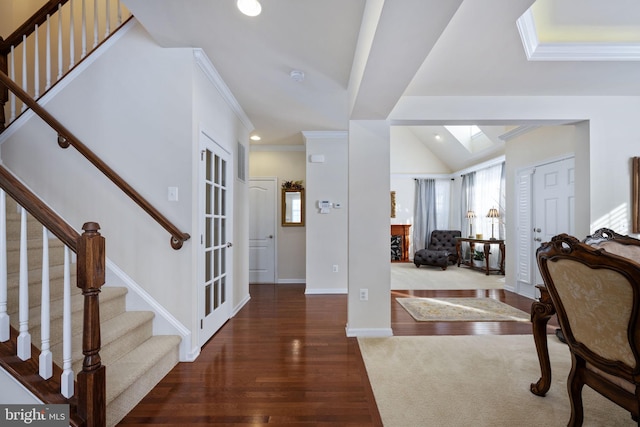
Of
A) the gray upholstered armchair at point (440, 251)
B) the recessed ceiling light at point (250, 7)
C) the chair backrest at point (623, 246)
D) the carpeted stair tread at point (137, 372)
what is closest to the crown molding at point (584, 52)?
the chair backrest at point (623, 246)

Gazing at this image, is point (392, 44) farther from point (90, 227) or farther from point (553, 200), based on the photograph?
point (553, 200)

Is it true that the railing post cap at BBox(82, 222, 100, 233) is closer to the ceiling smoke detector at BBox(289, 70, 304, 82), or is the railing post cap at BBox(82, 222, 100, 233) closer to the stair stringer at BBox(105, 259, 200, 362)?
the stair stringer at BBox(105, 259, 200, 362)

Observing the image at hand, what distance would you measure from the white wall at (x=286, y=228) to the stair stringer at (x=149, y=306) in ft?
10.4

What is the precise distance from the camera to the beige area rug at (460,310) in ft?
11.5

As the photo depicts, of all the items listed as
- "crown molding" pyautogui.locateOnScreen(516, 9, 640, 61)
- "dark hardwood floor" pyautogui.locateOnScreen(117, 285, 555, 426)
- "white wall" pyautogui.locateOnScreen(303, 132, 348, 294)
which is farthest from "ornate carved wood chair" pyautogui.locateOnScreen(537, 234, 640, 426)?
"white wall" pyautogui.locateOnScreen(303, 132, 348, 294)

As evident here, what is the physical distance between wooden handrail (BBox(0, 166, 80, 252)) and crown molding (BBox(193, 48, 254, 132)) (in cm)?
167

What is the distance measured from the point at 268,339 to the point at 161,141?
1966 mm

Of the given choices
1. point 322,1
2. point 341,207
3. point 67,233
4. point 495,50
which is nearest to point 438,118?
point 495,50

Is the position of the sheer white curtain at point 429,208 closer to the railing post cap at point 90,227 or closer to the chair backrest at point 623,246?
the chair backrest at point 623,246

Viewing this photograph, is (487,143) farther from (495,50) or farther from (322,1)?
(322,1)

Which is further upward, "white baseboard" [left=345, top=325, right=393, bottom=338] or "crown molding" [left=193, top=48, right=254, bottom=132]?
"crown molding" [left=193, top=48, right=254, bottom=132]

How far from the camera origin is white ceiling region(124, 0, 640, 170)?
72.9 inches

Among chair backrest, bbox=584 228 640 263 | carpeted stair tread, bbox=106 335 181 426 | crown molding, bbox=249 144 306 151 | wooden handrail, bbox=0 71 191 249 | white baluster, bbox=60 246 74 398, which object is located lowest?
carpeted stair tread, bbox=106 335 181 426

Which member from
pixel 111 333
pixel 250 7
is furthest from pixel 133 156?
pixel 250 7
